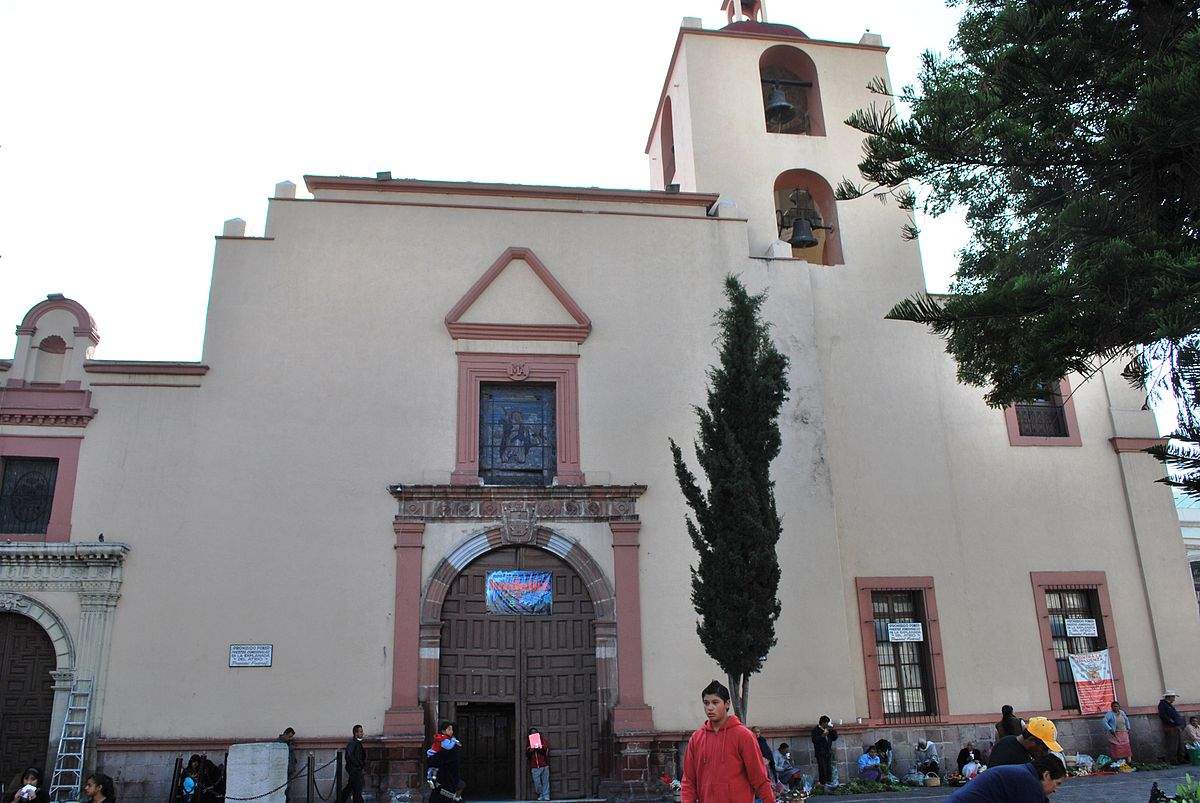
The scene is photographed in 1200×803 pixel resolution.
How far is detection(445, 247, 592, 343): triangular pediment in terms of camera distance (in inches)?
605

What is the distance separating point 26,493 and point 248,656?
399 centimetres

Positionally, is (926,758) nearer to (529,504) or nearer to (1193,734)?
(1193,734)

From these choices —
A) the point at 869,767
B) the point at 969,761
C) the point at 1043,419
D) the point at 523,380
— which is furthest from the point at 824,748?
the point at 1043,419

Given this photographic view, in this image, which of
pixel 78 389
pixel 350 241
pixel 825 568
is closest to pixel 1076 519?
pixel 825 568

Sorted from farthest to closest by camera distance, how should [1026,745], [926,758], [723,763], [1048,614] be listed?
[1048,614] < [926,758] < [723,763] < [1026,745]

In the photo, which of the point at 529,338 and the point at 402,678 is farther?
the point at 529,338

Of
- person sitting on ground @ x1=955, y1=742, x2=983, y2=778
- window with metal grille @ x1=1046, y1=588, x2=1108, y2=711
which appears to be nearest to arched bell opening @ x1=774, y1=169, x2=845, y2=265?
window with metal grille @ x1=1046, y1=588, x2=1108, y2=711

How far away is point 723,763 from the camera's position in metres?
5.83

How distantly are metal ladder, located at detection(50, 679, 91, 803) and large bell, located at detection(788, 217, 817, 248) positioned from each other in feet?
41.4

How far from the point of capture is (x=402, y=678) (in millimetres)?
13516

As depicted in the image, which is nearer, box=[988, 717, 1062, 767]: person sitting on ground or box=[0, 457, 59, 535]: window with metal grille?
box=[988, 717, 1062, 767]: person sitting on ground

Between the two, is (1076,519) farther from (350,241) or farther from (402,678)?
(350,241)

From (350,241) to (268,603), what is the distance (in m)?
5.61

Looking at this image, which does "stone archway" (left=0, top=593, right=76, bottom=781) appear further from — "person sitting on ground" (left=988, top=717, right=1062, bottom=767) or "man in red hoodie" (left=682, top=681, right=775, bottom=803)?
"person sitting on ground" (left=988, top=717, right=1062, bottom=767)
